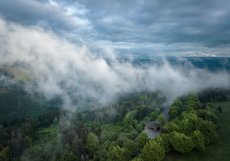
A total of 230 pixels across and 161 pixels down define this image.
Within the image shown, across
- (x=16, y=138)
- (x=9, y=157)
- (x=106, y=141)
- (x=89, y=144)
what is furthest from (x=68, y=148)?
(x=16, y=138)

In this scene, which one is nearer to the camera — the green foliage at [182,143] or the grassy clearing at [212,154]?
the grassy clearing at [212,154]

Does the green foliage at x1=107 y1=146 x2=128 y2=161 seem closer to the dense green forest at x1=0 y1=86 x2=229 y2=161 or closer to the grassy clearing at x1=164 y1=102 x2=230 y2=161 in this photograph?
the dense green forest at x1=0 y1=86 x2=229 y2=161

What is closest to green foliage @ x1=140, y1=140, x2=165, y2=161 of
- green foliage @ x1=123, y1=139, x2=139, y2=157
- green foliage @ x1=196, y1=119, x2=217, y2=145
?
green foliage @ x1=123, y1=139, x2=139, y2=157

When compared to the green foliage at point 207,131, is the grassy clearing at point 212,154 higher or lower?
lower

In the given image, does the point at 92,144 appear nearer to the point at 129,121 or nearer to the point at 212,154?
the point at 129,121

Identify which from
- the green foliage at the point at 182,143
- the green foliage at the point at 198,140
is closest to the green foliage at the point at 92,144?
the green foliage at the point at 182,143

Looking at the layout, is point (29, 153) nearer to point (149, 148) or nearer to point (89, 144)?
point (89, 144)

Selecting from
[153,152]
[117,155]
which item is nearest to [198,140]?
[153,152]

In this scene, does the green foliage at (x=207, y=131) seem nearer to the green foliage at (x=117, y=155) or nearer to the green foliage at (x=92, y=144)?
the green foliage at (x=117, y=155)
